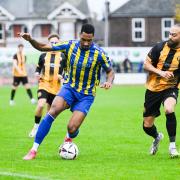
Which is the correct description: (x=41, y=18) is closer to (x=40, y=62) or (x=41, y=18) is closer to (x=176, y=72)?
(x=40, y=62)

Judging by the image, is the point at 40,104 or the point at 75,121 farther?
the point at 40,104

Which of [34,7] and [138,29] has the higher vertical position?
[34,7]

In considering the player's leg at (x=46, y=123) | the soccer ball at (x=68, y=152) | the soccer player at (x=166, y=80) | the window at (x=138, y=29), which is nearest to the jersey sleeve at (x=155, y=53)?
the soccer player at (x=166, y=80)

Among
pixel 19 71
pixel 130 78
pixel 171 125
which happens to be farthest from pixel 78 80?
pixel 130 78

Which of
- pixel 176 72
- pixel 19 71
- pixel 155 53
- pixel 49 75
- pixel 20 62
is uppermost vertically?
pixel 155 53

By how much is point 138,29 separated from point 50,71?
6646 centimetres

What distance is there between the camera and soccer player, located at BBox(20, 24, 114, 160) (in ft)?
42.3

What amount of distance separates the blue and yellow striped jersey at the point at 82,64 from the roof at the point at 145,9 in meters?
69.4

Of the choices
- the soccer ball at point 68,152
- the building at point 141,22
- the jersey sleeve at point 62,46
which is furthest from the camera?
the building at point 141,22

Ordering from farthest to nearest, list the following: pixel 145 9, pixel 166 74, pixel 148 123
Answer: pixel 145 9
pixel 148 123
pixel 166 74

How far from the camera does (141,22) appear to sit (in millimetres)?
83312

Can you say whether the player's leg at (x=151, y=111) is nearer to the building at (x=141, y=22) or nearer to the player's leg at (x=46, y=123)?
the player's leg at (x=46, y=123)

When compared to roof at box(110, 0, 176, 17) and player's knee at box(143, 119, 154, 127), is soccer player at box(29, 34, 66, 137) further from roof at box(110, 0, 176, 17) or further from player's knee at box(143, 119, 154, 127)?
roof at box(110, 0, 176, 17)

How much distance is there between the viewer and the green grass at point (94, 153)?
36.1 ft
